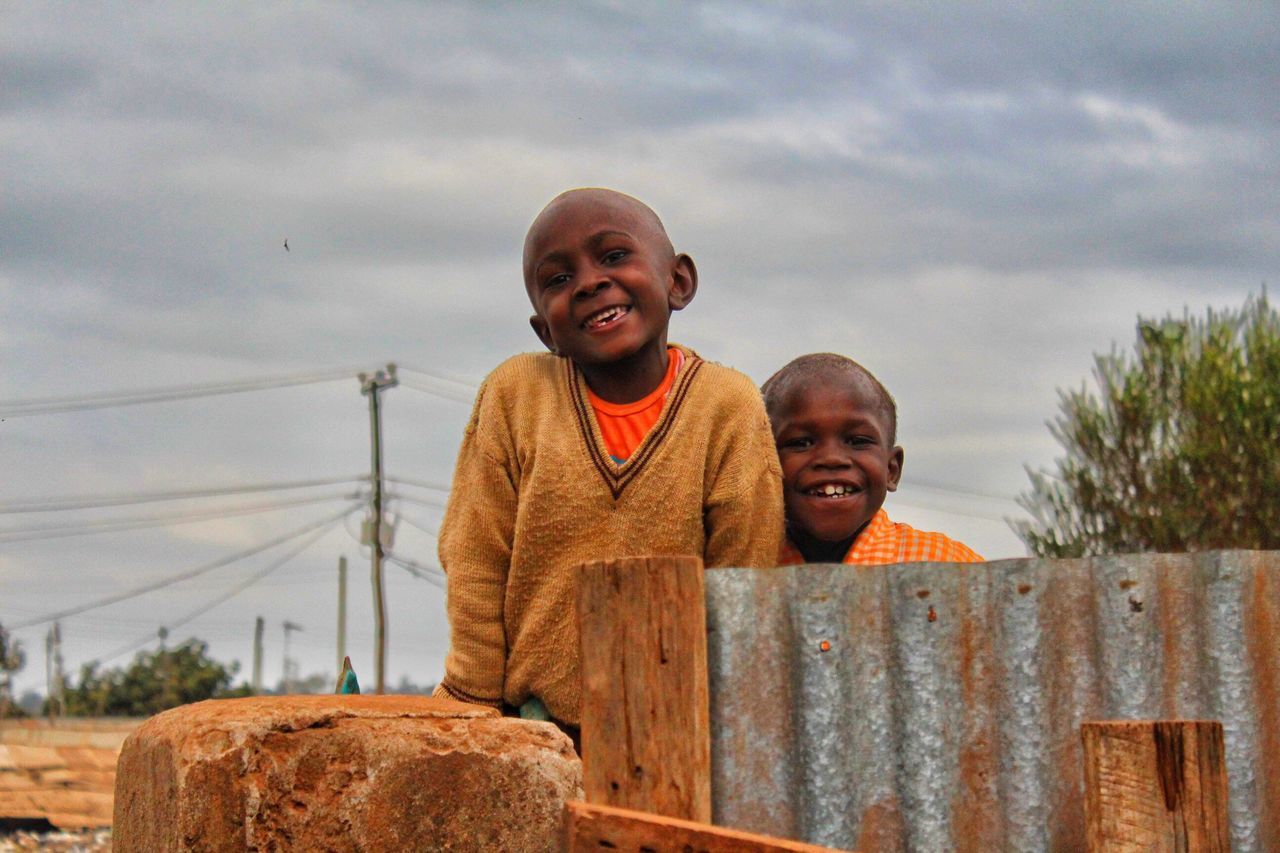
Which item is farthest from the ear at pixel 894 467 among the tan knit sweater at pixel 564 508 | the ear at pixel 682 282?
the ear at pixel 682 282

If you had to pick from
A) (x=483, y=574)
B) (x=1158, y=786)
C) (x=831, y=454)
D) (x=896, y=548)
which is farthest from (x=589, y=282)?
(x=1158, y=786)

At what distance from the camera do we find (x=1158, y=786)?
2494 millimetres

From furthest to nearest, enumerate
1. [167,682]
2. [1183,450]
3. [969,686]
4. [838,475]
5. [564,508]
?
[167,682] → [1183,450] → [838,475] → [564,508] → [969,686]

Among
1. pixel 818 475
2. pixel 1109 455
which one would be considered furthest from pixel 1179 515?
pixel 818 475

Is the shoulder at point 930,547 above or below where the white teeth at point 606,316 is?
below

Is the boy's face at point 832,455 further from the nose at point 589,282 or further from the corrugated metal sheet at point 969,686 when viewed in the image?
the corrugated metal sheet at point 969,686

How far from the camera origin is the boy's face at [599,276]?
11.0 feet

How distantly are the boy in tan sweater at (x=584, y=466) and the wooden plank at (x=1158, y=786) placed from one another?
1.02 m

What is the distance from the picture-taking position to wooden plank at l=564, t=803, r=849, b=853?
8.05 feet

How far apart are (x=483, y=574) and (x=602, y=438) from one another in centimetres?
40

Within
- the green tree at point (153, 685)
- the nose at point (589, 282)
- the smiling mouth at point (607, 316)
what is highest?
the nose at point (589, 282)

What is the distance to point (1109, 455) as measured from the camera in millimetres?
16375

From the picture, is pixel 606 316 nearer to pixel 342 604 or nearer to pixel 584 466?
pixel 584 466

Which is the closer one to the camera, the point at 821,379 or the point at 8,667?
the point at 821,379
